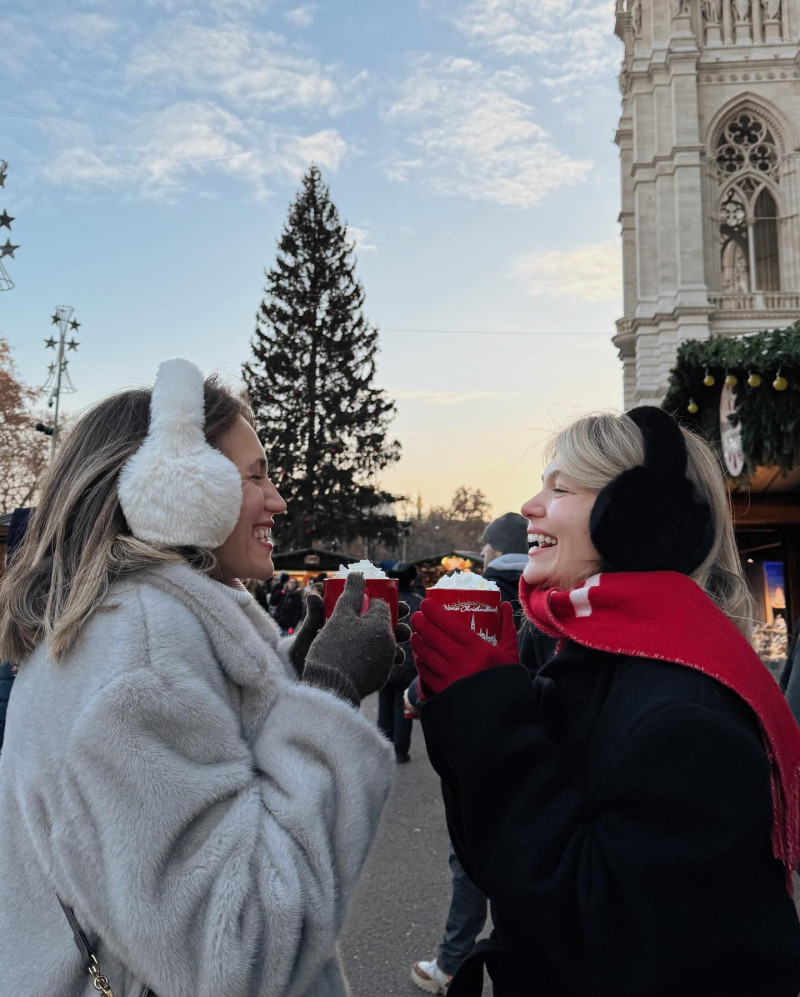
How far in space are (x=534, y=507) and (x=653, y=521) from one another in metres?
0.31

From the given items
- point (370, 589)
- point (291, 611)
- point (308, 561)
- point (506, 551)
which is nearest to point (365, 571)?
point (370, 589)

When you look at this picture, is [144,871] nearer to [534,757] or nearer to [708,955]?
[534,757]

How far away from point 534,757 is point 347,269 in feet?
119

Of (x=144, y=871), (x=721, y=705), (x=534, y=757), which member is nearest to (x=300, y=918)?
(x=144, y=871)

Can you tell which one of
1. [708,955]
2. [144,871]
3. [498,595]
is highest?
[498,595]

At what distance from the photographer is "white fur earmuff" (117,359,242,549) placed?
5.32ft

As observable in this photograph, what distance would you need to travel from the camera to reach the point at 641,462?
5.65ft

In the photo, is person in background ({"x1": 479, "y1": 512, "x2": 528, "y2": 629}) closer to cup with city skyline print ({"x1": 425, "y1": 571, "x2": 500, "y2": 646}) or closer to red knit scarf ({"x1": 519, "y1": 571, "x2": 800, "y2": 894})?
cup with city skyline print ({"x1": 425, "y1": 571, "x2": 500, "y2": 646})

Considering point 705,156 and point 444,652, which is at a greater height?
point 705,156

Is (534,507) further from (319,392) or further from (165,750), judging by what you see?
(319,392)

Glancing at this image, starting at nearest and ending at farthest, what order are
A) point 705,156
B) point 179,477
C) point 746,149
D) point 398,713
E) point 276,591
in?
point 179,477
point 398,713
point 276,591
point 705,156
point 746,149

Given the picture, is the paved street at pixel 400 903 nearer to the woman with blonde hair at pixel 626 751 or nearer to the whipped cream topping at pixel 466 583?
the whipped cream topping at pixel 466 583

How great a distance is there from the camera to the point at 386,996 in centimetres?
379

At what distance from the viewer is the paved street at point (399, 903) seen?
4043 mm
